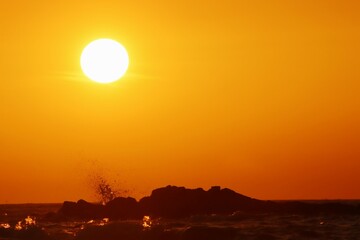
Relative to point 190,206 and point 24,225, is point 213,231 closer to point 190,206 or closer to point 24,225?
point 24,225

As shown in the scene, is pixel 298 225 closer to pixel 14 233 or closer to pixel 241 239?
pixel 241 239

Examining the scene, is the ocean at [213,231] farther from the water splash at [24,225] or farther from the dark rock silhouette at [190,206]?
the dark rock silhouette at [190,206]

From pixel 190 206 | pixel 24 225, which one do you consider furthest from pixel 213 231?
pixel 190 206

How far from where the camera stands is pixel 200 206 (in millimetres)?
80125

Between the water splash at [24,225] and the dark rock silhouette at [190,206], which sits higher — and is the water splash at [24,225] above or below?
below

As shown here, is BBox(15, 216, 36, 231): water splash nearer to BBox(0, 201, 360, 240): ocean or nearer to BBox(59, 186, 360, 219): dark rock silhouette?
BBox(0, 201, 360, 240): ocean

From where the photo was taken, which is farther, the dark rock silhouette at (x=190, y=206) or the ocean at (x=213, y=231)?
the dark rock silhouette at (x=190, y=206)

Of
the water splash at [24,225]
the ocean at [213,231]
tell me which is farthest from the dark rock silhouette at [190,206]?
the ocean at [213,231]

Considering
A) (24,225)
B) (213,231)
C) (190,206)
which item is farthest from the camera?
(190,206)

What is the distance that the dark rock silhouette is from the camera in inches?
3086

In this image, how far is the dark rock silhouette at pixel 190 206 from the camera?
257 ft

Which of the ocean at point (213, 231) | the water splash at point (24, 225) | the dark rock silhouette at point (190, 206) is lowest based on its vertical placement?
the ocean at point (213, 231)

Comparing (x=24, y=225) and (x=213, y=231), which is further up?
(x=24, y=225)

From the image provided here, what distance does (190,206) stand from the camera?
78.9 m
